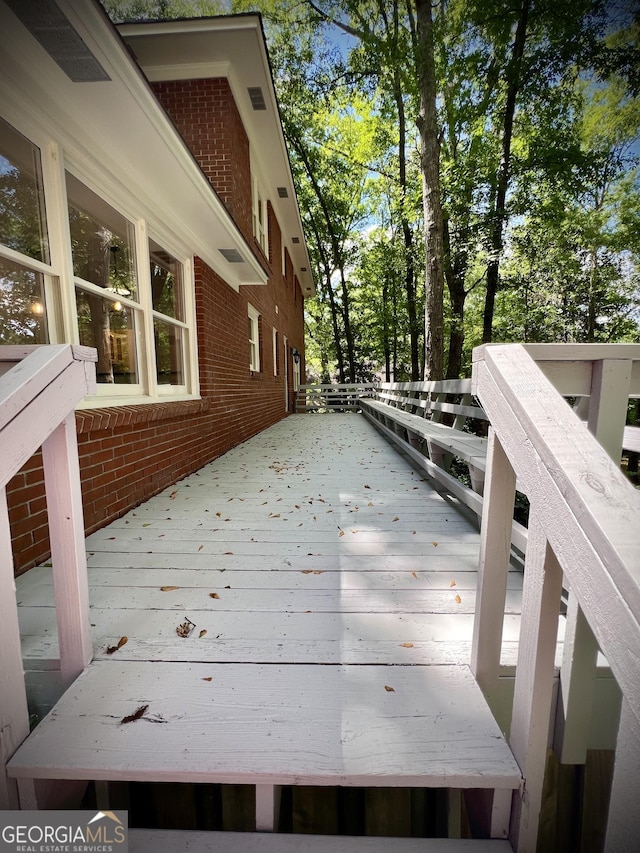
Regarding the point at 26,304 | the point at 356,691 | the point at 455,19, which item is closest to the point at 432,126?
the point at 455,19

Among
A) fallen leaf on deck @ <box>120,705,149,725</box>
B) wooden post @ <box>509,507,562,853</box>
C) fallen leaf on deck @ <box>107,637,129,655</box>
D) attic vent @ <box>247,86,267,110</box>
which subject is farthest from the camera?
attic vent @ <box>247,86,267,110</box>

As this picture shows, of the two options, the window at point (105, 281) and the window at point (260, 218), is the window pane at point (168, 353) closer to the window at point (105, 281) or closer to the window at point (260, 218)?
the window at point (105, 281)

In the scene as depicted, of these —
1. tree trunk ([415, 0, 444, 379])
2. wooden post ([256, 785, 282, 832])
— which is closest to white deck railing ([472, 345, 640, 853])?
wooden post ([256, 785, 282, 832])

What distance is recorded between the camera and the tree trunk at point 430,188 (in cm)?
642

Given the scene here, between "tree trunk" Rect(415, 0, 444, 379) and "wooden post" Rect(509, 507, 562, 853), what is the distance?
6466 millimetres

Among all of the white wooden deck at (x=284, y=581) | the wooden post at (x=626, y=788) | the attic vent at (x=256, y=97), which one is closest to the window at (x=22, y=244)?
the white wooden deck at (x=284, y=581)

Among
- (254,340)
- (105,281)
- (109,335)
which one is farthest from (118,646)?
(254,340)

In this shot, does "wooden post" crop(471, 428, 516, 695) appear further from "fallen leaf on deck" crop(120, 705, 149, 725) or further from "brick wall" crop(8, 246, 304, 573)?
"brick wall" crop(8, 246, 304, 573)

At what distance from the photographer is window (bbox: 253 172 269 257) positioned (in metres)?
7.04

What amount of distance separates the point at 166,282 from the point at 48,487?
130 inches

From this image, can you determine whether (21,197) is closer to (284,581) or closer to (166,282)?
(166,282)

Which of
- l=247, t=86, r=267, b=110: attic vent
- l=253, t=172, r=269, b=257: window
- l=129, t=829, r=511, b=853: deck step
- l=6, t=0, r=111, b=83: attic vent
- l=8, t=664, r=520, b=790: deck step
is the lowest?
l=129, t=829, r=511, b=853: deck step

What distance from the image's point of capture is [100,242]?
9.64 feet

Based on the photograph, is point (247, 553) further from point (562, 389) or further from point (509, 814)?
point (562, 389)
